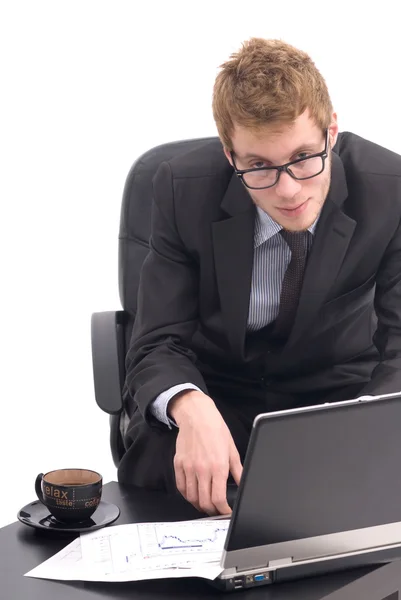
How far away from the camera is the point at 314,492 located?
156 centimetres

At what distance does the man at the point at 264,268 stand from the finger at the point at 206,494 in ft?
0.54

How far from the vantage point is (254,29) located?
3.94m

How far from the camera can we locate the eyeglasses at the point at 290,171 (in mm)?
2025

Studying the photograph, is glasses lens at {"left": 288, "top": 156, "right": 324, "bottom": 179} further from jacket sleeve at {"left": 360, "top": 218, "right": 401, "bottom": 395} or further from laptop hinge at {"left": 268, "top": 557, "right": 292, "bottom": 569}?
laptop hinge at {"left": 268, "top": 557, "right": 292, "bottom": 569}

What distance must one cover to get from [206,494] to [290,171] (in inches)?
26.0

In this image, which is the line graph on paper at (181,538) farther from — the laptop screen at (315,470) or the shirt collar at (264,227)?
the shirt collar at (264,227)

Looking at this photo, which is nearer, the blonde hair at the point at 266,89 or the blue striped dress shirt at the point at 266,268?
the blonde hair at the point at 266,89

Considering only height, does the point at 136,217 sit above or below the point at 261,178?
below

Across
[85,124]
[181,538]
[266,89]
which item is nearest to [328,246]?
[266,89]

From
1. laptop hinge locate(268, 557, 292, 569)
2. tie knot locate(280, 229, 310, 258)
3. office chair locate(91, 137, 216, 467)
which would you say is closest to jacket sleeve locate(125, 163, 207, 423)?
office chair locate(91, 137, 216, 467)

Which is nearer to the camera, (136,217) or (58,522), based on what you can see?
(58,522)

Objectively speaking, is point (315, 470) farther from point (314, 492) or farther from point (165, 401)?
point (165, 401)

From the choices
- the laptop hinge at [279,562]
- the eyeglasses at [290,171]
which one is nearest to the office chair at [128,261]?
the eyeglasses at [290,171]

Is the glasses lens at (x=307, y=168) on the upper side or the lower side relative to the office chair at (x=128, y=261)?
upper
